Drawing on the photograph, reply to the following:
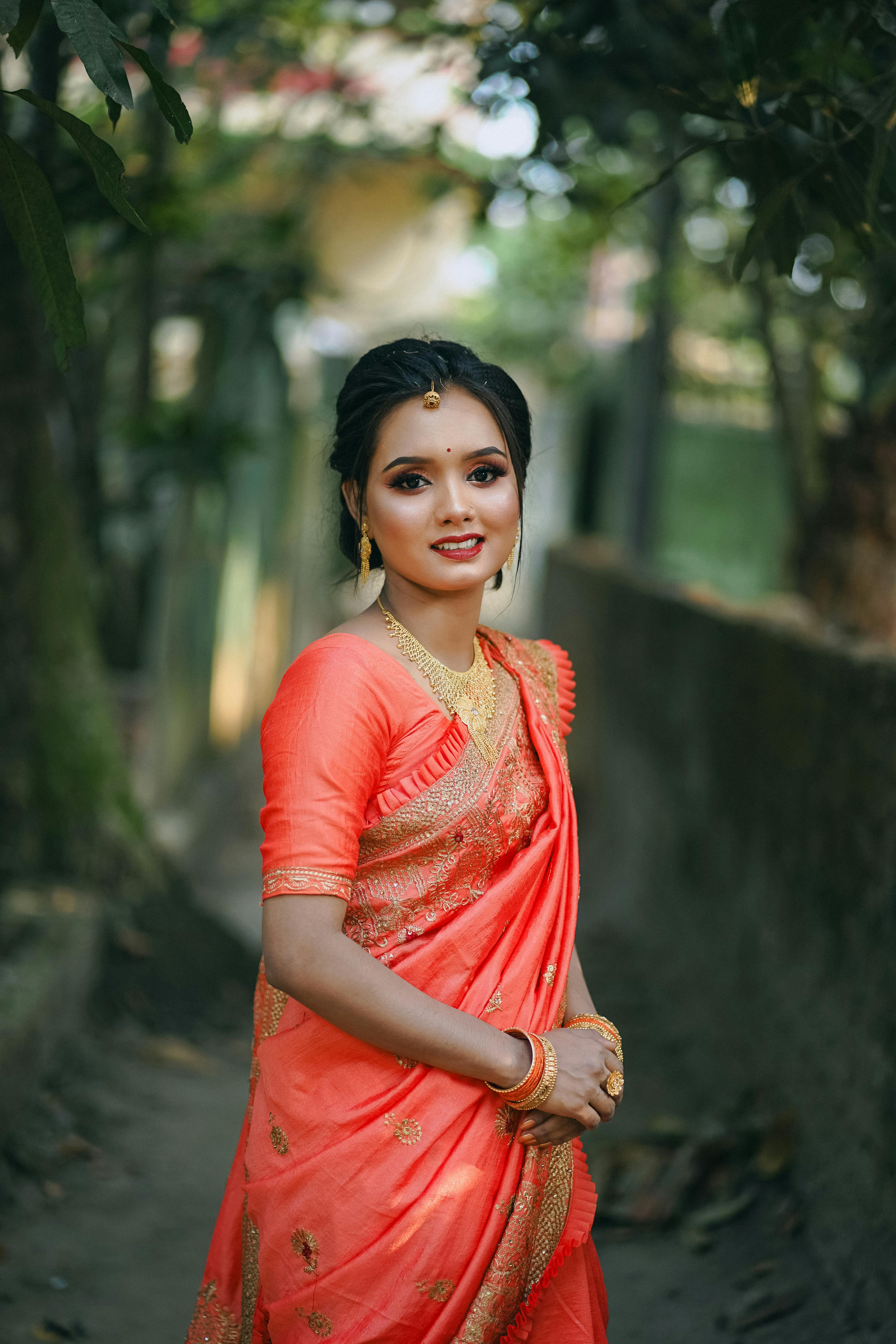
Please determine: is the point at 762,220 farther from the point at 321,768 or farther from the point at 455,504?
the point at 321,768

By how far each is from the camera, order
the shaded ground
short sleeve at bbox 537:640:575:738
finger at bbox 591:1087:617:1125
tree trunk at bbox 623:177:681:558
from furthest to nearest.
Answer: tree trunk at bbox 623:177:681:558, the shaded ground, short sleeve at bbox 537:640:575:738, finger at bbox 591:1087:617:1125

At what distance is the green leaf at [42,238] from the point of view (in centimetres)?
168

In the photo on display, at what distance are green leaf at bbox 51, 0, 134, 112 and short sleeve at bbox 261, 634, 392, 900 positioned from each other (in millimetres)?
744

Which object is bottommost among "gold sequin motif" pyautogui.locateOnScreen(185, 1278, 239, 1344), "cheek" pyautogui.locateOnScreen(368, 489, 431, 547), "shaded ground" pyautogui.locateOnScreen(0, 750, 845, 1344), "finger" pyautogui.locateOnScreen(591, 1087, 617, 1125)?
"shaded ground" pyautogui.locateOnScreen(0, 750, 845, 1344)

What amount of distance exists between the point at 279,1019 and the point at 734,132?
131 inches

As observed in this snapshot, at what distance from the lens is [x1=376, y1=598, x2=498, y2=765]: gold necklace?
178cm

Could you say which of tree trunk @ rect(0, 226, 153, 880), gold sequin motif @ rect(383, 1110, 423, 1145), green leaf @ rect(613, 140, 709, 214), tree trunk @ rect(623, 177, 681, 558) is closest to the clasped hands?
gold sequin motif @ rect(383, 1110, 423, 1145)

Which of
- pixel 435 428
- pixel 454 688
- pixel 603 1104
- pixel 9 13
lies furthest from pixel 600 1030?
pixel 9 13

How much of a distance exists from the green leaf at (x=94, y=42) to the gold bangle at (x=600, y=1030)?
137 cm

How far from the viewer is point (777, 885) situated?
363 cm

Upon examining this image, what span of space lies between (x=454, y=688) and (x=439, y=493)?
0.92ft

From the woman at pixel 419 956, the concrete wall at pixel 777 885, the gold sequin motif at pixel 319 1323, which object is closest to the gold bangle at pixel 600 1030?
the woman at pixel 419 956

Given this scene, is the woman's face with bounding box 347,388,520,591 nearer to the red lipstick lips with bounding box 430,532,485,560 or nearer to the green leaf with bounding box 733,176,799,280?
the red lipstick lips with bounding box 430,532,485,560

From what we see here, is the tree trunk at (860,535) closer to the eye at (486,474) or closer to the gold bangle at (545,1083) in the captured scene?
the eye at (486,474)
